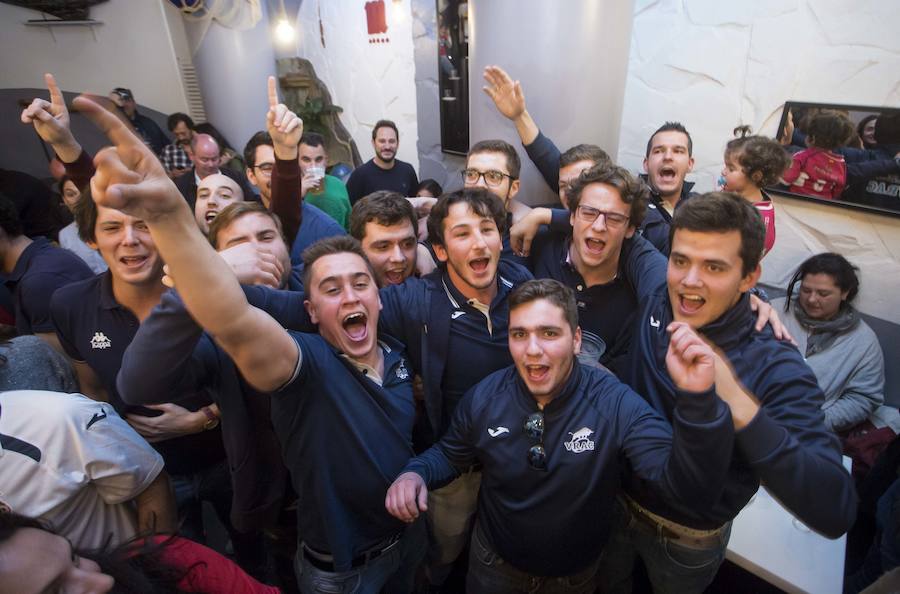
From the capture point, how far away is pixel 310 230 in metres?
2.20

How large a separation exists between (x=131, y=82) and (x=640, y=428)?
Result: 8185mm

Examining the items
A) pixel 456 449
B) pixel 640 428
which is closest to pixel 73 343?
pixel 456 449

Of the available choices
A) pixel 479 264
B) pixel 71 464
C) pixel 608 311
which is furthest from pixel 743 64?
pixel 71 464

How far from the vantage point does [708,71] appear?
10.0ft

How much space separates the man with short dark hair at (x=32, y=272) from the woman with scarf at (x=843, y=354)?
3669 millimetres

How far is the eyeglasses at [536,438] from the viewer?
4.70 feet

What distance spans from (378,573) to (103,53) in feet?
26.5

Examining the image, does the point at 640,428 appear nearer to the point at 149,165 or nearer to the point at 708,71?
the point at 149,165

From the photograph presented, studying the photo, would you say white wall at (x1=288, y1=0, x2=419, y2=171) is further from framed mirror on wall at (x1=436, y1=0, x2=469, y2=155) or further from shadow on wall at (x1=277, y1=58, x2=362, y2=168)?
framed mirror on wall at (x1=436, y1=0, x2=469, y2=155)

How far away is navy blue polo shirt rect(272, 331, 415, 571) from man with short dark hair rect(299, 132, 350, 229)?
5.89 feet

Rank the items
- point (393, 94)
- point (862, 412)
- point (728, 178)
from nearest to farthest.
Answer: point (728, 178)
point (862, 412)
point (393, 94)

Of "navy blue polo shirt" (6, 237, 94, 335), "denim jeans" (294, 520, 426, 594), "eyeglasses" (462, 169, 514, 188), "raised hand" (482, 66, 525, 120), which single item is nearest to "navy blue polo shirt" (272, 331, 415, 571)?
"denim jeans" (294, 520, 426, 594)

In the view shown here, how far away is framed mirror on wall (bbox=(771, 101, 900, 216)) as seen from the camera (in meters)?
2.51

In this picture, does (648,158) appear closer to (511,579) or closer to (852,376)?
(852,376)
